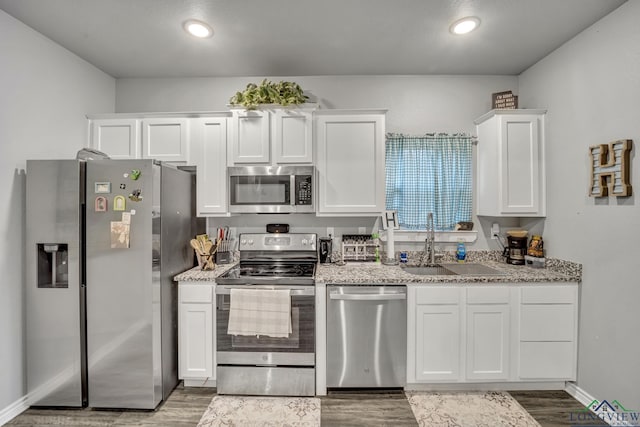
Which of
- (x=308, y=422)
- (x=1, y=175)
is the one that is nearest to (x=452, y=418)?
(x=308, y=422)

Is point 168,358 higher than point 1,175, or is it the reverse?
point 1,175

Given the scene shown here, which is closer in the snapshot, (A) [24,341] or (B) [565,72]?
(A) [24,341]

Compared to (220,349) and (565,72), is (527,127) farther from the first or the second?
(220,349)

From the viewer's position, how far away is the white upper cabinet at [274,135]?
2.69m

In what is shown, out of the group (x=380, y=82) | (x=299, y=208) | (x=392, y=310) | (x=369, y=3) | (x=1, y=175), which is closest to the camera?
(x=369, y=3)

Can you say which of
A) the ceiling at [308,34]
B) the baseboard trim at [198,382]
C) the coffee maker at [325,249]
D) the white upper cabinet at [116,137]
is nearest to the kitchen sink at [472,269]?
the coffee maker at [325,249]

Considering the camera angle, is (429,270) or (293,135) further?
(429,270)

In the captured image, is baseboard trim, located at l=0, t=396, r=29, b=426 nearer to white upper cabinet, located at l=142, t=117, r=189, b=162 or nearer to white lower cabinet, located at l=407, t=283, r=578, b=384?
white upper cabinet, located at l=142, t=117, r=189, b=162

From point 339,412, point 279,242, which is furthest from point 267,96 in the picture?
point 339,412

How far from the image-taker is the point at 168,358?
2379 millimetres

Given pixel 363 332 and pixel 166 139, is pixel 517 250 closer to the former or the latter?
pixel 363 332

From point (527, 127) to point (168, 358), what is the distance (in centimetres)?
362

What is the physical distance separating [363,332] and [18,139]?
293 centimetres

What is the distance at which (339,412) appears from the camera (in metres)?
2.19
